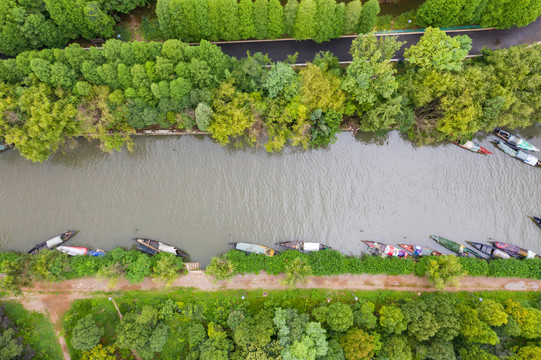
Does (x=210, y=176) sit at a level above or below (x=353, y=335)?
above

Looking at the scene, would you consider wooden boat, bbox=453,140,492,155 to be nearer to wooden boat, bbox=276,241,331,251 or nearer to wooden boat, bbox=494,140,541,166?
wooden boat, bbox=494,140,541,166

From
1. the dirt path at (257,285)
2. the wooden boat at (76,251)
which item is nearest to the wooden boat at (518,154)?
the dirt path at (257,285)

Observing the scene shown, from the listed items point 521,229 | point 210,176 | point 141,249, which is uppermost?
point 210,176

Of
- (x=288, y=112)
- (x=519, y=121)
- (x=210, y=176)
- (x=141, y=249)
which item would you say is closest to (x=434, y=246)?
(x=519, y=121)

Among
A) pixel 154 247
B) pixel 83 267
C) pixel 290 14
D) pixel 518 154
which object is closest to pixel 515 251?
pixel 518 154

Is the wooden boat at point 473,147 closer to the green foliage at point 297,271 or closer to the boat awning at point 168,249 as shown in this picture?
the green foliage at point 297,271

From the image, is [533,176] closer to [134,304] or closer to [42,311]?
[134,304]

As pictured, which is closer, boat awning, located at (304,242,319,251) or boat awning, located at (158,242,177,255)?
boat awning, located at (304,242,319,251)

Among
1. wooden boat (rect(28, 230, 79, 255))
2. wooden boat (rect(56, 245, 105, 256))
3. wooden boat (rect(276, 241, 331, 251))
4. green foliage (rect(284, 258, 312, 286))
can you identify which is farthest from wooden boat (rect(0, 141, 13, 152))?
green foliage (rect(284, 258, 312, 286))
